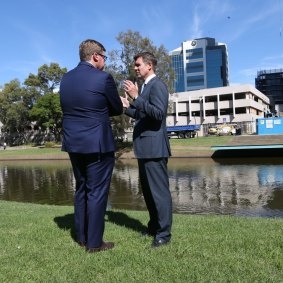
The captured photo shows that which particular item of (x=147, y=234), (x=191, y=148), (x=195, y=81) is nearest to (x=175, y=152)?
(x=191, y=148)

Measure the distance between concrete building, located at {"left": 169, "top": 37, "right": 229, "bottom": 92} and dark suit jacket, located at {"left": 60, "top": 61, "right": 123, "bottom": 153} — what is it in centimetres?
13695

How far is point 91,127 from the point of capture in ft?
14.3

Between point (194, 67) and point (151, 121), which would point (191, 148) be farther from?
point (194, 67)

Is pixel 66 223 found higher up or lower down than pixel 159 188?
→ lower down

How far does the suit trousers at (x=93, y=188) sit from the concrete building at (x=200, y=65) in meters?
137

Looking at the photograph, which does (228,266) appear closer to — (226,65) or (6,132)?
(6,132)

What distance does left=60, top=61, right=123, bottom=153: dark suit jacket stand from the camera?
14.2ft

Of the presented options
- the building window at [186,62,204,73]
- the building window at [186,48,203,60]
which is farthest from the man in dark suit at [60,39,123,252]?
the building window at [186,48,203,60]

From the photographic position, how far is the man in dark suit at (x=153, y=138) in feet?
14.9

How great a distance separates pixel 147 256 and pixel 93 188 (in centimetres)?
95

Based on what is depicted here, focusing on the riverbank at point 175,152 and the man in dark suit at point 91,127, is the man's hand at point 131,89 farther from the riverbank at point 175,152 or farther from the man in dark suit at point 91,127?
the riverbank at point 175,152

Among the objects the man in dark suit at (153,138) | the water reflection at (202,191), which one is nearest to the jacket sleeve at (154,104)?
the man in dark suit at (153,138)

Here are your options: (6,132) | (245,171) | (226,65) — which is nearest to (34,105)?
(6,132)

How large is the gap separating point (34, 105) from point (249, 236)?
221 ft
